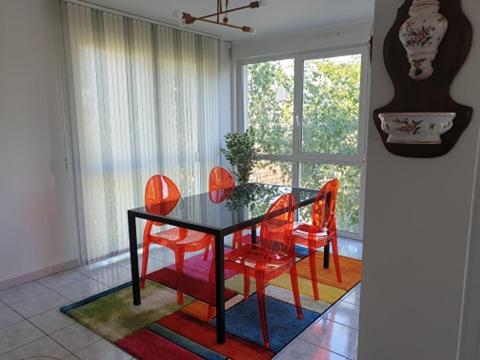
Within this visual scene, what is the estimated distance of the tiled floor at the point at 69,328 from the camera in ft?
6.88

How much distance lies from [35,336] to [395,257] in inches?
88.2

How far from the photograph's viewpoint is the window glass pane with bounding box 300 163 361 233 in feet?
13.2

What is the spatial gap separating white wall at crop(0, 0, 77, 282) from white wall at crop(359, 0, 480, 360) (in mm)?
2865

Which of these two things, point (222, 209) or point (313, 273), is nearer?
point (222, 209)

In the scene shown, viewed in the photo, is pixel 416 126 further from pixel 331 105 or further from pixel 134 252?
pixel 331 105

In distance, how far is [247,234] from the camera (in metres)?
4.07

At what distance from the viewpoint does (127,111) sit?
3564 mm

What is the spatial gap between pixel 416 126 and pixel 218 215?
1.62 m

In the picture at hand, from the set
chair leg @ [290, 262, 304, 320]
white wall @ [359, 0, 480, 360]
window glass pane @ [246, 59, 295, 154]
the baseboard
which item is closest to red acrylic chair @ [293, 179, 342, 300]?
chair leg @ [290, 262, 304, 320]

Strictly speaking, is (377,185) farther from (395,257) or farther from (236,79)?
(236,79)

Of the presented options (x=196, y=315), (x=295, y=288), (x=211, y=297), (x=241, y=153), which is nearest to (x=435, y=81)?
(x=295, y=288)

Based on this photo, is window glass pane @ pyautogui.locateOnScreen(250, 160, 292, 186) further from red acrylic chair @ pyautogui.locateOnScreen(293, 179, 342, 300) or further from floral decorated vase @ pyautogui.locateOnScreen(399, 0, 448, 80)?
floral decorated vase @ pyautogui.locateOnScreen(399, 0, 448, 80)

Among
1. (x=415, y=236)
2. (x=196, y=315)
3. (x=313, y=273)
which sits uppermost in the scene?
(x=415, y=236)

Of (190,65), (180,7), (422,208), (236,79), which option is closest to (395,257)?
(422,208)
